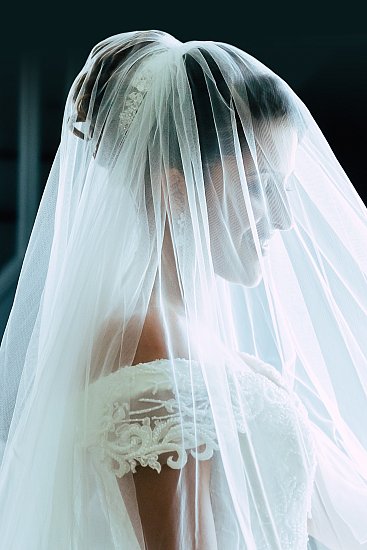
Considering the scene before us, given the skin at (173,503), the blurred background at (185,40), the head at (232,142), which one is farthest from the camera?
the blurred background at (185,40)

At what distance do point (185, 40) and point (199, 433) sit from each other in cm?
122

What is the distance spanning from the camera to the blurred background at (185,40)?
183 centimetres

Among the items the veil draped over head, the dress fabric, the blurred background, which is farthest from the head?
the blurred background

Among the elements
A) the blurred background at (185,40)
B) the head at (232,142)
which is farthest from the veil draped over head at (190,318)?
the blurred background at (185,40)

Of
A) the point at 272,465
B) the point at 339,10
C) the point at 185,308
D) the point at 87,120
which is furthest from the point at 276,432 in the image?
the point at 339,10

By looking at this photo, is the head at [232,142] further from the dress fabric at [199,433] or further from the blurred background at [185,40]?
the blurred background at [185,40]

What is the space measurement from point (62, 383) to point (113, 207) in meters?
0.20

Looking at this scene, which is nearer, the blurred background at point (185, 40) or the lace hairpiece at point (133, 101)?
the lace hairpiece at point (133, 101)

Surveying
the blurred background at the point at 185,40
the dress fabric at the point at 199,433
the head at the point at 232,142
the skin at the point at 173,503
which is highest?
the blurred background at the point at 185,40

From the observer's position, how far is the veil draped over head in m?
0.83

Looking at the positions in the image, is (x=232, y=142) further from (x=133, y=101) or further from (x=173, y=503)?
(x=173, y=503)

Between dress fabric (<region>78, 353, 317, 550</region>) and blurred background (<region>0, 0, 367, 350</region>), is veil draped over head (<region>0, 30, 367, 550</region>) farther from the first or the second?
blurred background (<region>0, 0, 367, 350</region>)

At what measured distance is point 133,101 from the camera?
2.98 ft

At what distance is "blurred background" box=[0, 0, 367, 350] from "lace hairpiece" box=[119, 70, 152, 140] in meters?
0.97
